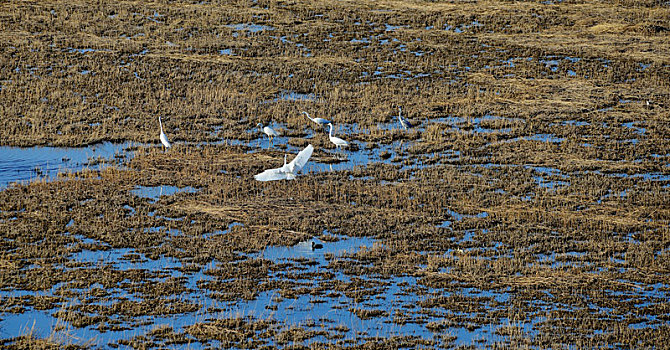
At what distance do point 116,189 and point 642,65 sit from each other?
68.8 feet

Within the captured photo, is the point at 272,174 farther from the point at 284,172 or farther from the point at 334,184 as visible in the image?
the point at 334,184

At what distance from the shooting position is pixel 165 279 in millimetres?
14586

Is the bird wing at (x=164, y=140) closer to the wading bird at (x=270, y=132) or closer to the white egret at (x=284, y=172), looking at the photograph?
the wading bird at (x=270, y=132)

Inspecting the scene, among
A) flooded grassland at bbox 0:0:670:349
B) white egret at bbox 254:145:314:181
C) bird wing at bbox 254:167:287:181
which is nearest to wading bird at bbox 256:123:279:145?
flooded grassland at bbox 0:0:670:349

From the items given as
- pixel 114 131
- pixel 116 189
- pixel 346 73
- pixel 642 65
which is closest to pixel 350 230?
pixel 116 189

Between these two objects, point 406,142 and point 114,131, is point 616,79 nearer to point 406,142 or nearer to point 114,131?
point 406,142

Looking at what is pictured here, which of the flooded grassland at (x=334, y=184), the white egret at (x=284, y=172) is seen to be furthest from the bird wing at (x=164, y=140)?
the white egret at (x=284, y=172)

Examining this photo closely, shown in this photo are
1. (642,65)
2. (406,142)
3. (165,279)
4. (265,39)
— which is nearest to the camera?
(165,279)

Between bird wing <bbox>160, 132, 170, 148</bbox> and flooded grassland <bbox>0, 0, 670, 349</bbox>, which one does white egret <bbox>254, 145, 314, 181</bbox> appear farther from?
bird wing <bbox>160, 132, 170, 148</bbox>

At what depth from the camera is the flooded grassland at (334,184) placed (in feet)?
Answer: 43.7

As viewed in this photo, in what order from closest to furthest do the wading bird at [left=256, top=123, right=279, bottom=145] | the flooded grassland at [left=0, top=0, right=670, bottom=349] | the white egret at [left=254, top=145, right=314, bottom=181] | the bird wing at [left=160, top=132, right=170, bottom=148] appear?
the flooded grassland at [left=0, top=0, right=670, bottom=349]
the white egret at [left=254, top=145, right=314, bottom=181]
the bird wing at [left=160, top=132, right=170, bottom=148]
the wading bird at [left=256, top=123, right=279, bottom=145]

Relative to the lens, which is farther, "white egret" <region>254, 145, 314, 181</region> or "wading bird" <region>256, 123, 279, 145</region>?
"wading bird" <region>256, 123, 279, 145</region>

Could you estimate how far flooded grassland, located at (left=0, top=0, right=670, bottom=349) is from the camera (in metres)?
13.3

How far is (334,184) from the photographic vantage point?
20000 millimetres
